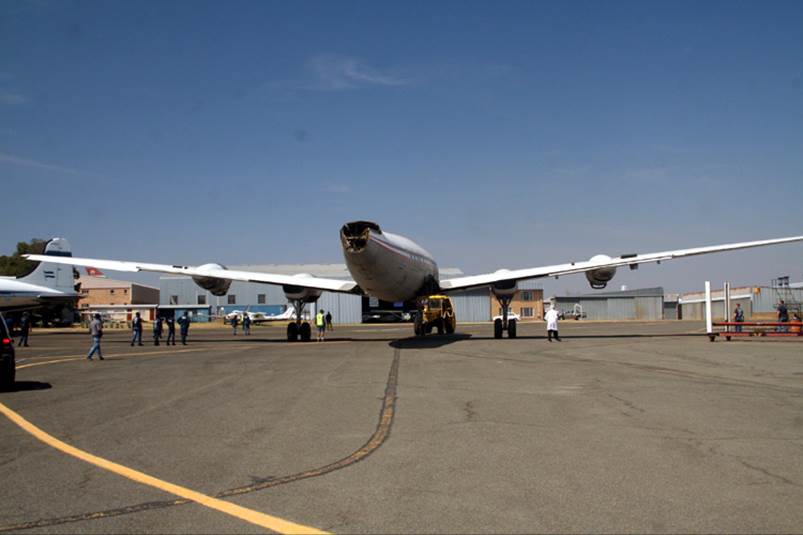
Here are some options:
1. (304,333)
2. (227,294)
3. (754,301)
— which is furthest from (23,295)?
(754,301)

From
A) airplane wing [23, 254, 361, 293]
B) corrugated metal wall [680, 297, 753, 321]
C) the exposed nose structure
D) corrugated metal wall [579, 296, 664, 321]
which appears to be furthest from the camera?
corrugated metal wall [579, 296, 664, 321]

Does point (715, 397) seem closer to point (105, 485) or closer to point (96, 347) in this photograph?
point (105, 485)

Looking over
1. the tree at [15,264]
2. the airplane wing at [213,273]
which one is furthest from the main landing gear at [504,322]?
the tree at [15,264]

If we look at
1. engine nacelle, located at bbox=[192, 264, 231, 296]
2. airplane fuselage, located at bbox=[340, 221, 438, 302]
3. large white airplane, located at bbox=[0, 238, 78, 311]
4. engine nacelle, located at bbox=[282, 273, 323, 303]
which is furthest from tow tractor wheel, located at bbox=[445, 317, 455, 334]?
large white airplane, located at bbox=[0, 238, 78, 311]

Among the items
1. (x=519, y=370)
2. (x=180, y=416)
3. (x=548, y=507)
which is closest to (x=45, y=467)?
(x=180, y=416)

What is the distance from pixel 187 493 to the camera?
6.34 meters

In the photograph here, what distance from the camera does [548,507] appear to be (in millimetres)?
5848

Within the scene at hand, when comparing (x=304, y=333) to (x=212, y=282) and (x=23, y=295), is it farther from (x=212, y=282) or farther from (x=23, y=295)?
(x=23, y=295)

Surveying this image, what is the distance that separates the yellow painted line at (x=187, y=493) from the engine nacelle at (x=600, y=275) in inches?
1038

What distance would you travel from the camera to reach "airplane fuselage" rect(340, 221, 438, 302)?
24094mm

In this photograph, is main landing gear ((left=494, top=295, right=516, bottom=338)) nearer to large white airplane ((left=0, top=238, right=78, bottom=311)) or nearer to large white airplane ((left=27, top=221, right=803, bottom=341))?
large white airplane ((left=27, top=221, right=803, bottom=341))

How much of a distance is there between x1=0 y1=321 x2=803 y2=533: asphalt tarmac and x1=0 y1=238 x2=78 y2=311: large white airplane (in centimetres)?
3633

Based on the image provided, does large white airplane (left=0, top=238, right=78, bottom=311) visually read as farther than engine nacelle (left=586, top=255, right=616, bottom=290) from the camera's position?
Yes

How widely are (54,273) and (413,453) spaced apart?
5349cm
